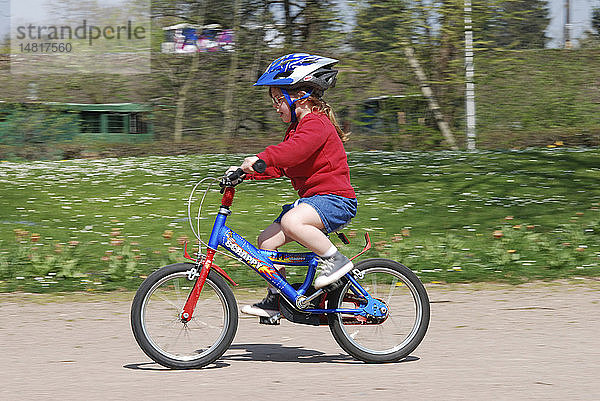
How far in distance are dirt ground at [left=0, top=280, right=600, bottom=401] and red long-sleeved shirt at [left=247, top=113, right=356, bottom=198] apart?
105cm

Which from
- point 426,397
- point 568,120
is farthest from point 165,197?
point 568,120

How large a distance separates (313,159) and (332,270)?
655mm

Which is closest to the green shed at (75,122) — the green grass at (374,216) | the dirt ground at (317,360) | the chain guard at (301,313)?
the green grass at (374,216)

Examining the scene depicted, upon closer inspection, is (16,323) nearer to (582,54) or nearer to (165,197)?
(165,197)

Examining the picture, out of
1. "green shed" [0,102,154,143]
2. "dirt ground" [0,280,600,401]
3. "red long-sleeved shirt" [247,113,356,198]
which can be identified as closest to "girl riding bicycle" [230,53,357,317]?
"red long-sleeved shirt" [247,113,356,198]

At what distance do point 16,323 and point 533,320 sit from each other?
364 centimetres

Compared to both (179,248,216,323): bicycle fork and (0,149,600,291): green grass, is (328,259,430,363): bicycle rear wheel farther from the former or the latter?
(179,248,216,323): bicycle fork

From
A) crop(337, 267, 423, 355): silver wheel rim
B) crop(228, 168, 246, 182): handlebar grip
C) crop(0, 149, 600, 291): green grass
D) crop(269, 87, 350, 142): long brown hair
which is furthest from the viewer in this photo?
crop(0, 149, 600, 291): green grass

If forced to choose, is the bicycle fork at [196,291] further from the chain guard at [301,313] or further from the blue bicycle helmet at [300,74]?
the blue bicycle helmet at [300,74]

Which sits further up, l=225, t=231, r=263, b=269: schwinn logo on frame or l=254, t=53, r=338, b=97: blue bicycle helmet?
l=254, t=53, r=338, b=97: blue bicycle helmet

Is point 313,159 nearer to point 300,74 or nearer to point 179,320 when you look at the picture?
point 300,74

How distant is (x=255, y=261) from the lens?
537 cm

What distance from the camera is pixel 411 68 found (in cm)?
2308

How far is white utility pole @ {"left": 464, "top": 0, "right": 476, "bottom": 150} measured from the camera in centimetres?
2250
